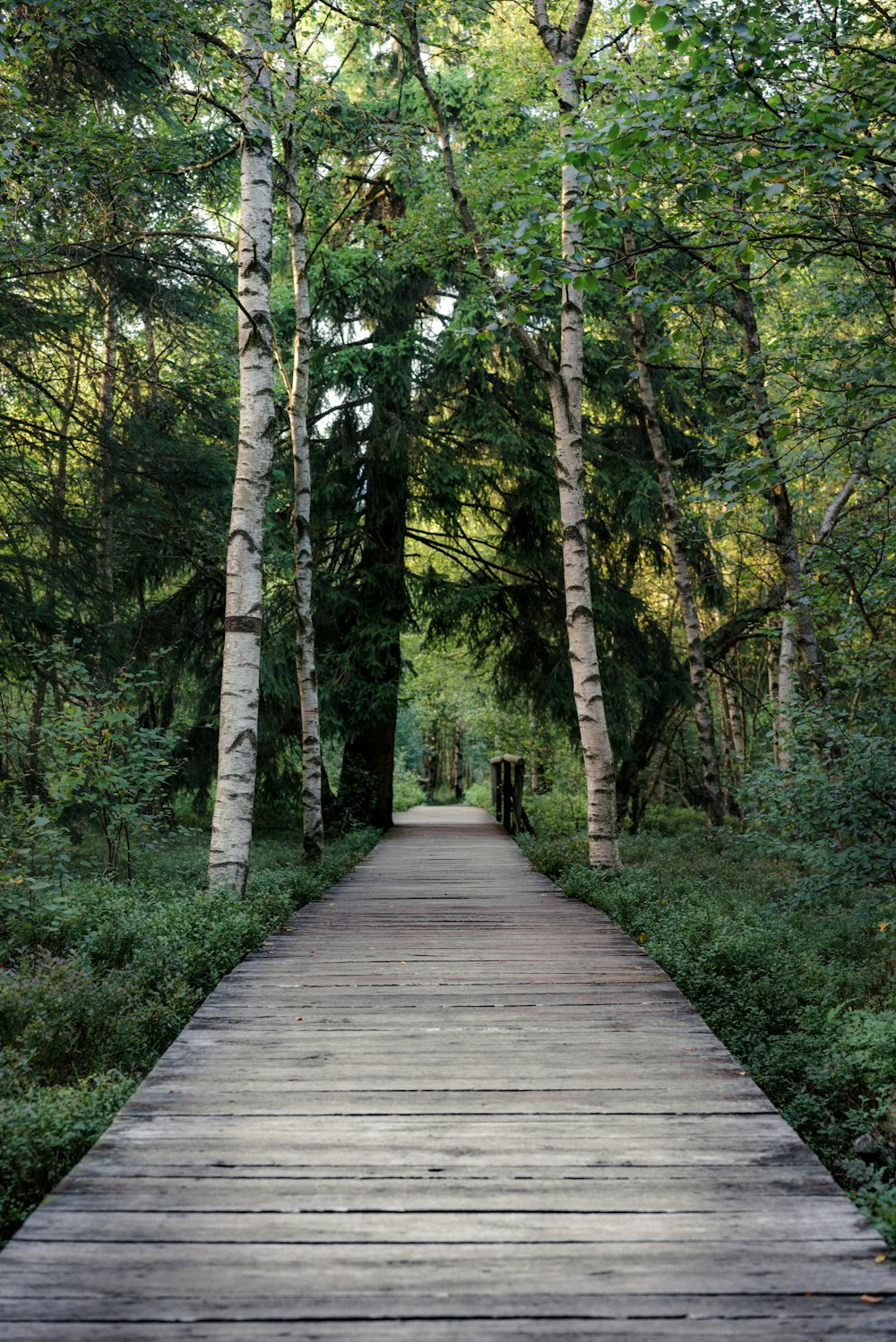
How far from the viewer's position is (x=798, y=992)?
5.46m

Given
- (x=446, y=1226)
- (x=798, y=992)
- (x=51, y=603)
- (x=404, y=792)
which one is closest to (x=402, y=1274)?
(x=446, y=1226)

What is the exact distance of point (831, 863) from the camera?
21.9 feet

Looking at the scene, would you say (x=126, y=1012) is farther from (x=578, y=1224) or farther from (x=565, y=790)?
(x=565, y=790)

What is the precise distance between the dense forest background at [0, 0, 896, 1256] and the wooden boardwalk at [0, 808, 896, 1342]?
1.42 feet

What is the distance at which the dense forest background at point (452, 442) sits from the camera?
18.3ft

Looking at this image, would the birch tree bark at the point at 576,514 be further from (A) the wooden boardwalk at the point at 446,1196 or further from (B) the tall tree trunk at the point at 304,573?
(A) the wooden boardwalk at the point at 446,1196

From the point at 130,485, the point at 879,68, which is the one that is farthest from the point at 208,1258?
the point at 130,485

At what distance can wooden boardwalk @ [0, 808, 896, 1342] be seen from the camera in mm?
2252

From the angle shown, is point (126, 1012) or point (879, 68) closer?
point (126, 1012)

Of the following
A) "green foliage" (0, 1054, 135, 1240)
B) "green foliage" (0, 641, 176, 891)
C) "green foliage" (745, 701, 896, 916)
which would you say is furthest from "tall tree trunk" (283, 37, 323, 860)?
"green foliage" (0, 1054, 135, 1240)

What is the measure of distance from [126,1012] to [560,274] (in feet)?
17.9

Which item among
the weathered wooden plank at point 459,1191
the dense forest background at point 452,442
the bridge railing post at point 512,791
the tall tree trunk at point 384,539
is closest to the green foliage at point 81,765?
the dense forest background at point 452,442

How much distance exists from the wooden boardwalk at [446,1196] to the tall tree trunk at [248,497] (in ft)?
7.84

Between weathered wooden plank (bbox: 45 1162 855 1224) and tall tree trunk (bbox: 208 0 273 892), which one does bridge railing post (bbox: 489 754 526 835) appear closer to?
tall tree trunk (bbox: 208 0 273 892)
